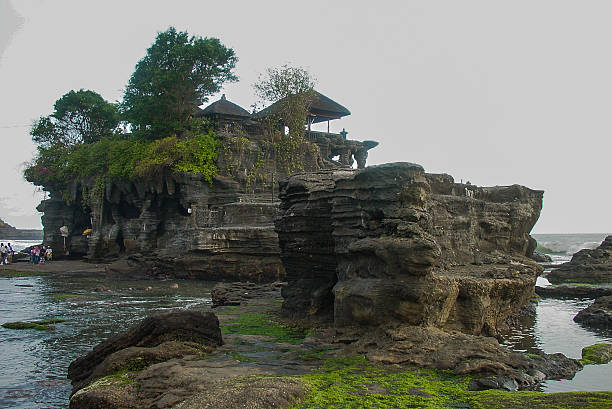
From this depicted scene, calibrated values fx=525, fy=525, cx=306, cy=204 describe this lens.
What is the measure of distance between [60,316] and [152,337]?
10373 mm

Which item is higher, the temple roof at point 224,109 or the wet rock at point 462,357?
the temple roof at point 224,109

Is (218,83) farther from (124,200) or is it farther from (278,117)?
(124,200)

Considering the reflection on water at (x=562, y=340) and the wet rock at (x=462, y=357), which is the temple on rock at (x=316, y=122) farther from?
the wet rock at (x=462, y=357)

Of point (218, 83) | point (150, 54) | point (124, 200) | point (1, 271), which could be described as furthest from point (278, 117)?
point (1, 271)

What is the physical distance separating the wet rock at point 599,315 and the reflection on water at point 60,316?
525 inches

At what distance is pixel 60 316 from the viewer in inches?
734

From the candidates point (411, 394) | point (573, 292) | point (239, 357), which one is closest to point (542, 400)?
point (411, 394)

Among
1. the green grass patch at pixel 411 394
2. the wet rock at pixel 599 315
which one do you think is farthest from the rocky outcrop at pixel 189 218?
the green grass patch at pixel 411 394

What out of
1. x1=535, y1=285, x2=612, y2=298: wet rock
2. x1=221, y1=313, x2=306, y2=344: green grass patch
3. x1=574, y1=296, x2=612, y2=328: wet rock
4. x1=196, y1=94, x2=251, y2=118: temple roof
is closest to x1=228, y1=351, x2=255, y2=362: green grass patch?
x1=221, y1=313, x2=306, y2=344: green grass patch

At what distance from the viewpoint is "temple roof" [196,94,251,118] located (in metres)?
39.5

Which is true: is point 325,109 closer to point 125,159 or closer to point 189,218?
point 189,218

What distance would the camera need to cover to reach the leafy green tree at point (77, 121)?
49.8 metres

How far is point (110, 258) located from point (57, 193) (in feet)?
36.7

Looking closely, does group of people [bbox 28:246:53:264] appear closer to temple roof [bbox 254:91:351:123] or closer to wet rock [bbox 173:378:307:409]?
temple roof [bbox 254:91:351:123]
